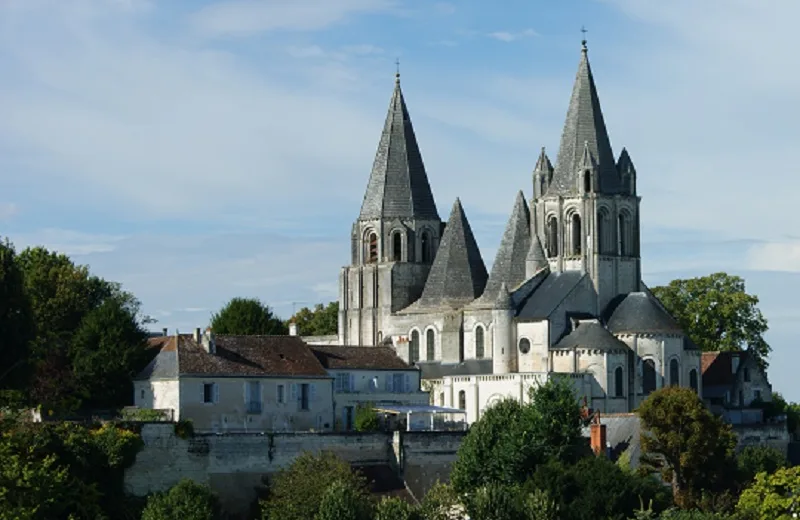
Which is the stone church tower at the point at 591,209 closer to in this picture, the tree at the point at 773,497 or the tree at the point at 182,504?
the tree at the point at 773,497

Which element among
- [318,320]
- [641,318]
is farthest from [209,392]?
[318,320]

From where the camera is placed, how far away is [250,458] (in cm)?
6419

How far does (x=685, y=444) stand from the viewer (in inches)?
2739

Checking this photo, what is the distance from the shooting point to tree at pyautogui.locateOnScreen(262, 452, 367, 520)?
195 ft

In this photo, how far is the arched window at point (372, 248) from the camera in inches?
3932

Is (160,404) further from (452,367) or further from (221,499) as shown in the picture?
(452,367)

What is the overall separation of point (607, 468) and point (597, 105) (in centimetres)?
3381

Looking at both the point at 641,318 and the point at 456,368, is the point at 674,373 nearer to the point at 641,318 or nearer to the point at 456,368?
the point at 641,318

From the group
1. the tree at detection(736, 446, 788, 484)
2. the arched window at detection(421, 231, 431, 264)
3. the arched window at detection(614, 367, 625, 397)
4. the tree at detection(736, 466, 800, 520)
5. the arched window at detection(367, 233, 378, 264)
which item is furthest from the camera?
the arched window at detection(367, 233, 378, 264)

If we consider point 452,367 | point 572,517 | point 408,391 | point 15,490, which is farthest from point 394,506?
point 452,367

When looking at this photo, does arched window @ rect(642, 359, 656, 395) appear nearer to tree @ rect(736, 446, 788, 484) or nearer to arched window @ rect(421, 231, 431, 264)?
tree @ rect(736, 446, 788, 484)

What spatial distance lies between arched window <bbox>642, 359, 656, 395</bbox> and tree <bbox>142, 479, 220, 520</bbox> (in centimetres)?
3039

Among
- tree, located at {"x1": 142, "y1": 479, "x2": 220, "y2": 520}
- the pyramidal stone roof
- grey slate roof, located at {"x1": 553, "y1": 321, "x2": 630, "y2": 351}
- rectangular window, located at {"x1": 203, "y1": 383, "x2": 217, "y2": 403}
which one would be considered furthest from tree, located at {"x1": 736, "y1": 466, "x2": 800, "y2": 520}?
the pyramidal stone roof

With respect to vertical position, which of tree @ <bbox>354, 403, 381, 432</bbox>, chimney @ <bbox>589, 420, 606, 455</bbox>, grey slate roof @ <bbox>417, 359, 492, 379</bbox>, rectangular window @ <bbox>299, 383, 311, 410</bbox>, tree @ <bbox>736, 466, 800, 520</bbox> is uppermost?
grey slate roof @ <bbox>417, 359, 492, 379</bbox>
